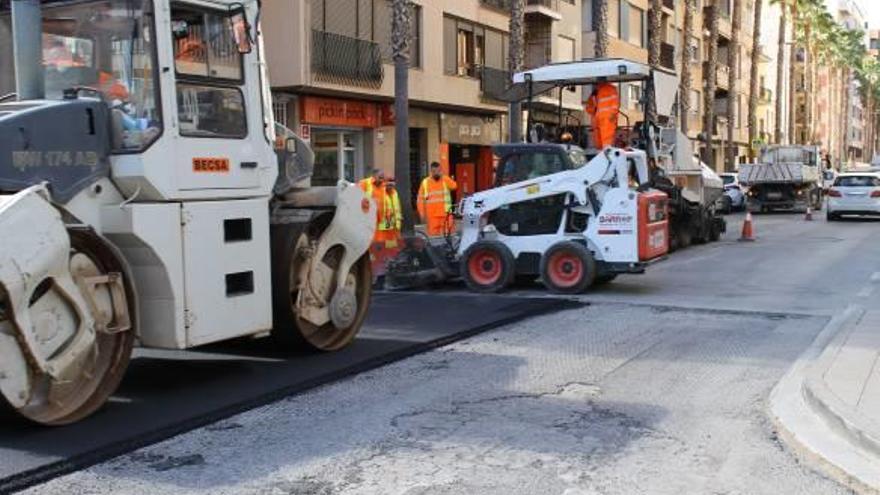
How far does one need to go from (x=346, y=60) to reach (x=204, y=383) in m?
19.1

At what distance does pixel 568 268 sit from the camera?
12.7 metres

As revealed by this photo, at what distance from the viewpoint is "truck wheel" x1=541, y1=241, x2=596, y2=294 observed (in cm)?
1245

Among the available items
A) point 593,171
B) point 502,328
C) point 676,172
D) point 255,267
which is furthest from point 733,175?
point 255,267

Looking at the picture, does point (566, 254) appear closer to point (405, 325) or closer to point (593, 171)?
point (593, 171)

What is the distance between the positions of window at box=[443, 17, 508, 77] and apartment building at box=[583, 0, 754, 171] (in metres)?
8.31

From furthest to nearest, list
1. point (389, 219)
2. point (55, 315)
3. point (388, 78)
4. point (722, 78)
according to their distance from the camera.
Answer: point (722, 78) < point (388, 78) < point (389, 219) < point (55, 315)

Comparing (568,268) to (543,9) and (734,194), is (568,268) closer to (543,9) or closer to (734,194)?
(543,9)

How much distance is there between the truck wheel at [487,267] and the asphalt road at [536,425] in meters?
2.26

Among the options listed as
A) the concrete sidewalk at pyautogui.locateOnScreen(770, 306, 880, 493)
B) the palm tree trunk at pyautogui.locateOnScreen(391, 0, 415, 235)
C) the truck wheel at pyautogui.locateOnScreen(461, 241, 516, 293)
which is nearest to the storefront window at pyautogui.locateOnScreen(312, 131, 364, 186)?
the palm tree trunk at pyautogui.locateOnScreen(391, 0, 415, 235)

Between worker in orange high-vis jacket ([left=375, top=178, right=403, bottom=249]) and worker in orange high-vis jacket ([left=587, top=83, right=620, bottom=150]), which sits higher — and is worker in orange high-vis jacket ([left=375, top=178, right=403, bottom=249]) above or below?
below

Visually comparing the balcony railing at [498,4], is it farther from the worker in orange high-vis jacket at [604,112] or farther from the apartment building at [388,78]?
the worker in orange high-vis jacket at [604,112]

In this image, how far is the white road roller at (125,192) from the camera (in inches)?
229

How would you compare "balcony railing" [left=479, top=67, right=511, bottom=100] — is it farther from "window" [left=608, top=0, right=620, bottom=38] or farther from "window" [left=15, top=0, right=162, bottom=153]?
"window" [left=15, top=0, right=162, bottom=153]

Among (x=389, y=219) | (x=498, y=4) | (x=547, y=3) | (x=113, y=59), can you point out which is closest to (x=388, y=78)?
(x=498, y=4)
